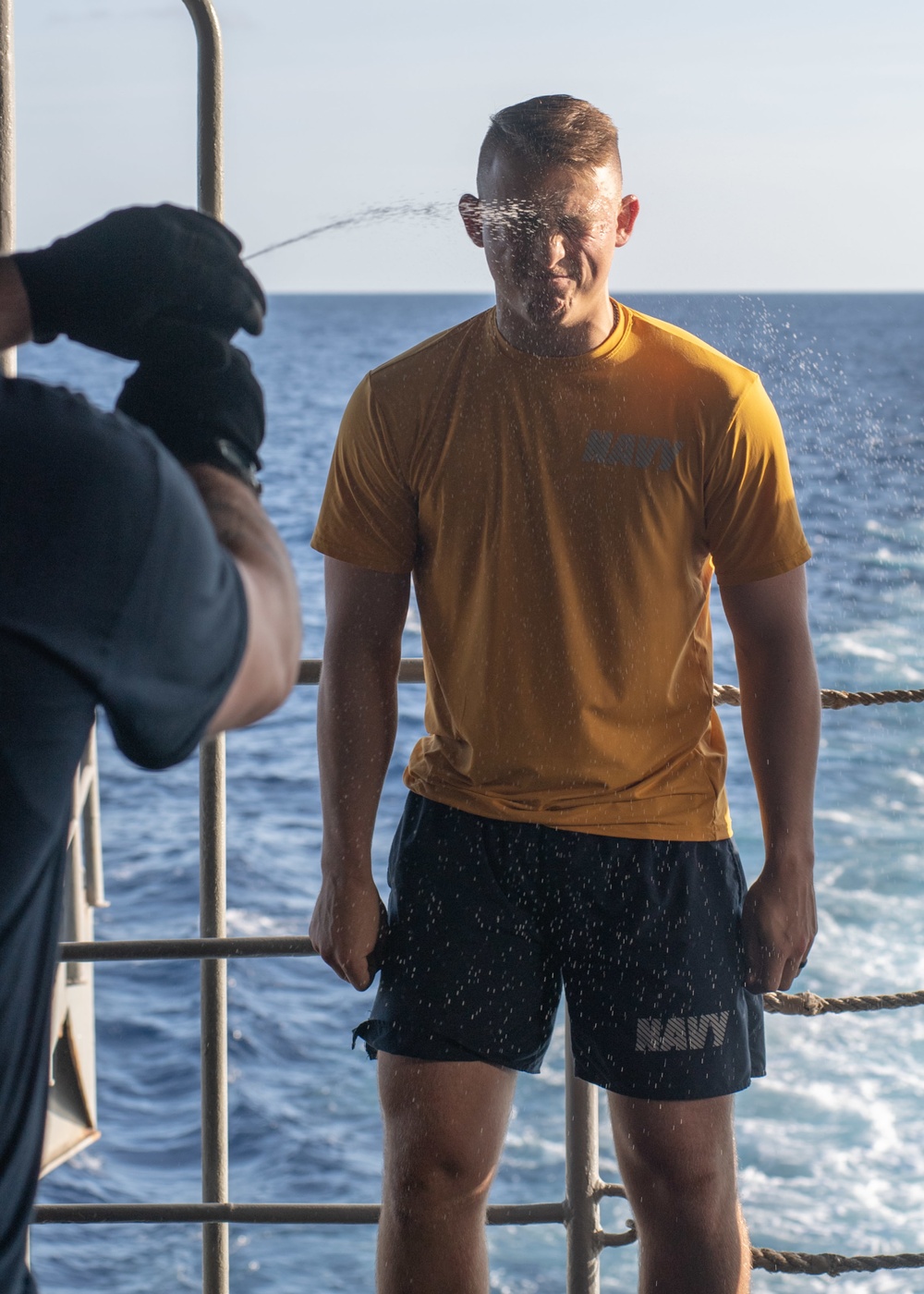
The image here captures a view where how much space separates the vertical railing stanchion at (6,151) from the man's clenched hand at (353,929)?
79 cm

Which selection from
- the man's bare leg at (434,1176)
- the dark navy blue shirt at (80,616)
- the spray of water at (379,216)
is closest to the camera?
the dark navy blue shirt at (80,616)

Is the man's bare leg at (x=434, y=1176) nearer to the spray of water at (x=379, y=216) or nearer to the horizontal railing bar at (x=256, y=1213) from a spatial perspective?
the horizontal railing bar at (x=256, y=1213)

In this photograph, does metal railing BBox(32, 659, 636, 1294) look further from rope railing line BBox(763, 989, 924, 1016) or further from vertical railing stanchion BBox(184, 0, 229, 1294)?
rope railing line BBox(763, 989, 924, 1016)

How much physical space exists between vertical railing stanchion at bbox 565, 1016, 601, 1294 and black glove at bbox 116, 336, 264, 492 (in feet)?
3.81

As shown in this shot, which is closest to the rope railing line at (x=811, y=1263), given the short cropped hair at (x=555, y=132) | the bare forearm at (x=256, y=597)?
the bare forearm at (x=256, y=597)

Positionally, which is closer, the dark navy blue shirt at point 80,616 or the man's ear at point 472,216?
the dark navy blue shirt at point 80,616

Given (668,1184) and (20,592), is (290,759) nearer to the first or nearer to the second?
(668,1184)

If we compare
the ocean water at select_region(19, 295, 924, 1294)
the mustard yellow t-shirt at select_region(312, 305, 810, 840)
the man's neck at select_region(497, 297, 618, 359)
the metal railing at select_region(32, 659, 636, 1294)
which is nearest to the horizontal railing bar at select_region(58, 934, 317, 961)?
the metal railing at select_region(32, 659, 636, 1294)

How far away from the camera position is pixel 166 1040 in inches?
350

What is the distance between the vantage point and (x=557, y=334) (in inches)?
67.6

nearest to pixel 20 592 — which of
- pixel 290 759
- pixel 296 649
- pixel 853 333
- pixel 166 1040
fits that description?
pixel 296 649

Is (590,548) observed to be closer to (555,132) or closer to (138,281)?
(555,132)

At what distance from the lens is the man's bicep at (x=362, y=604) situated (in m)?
1.78

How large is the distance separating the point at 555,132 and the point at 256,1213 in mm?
1456
